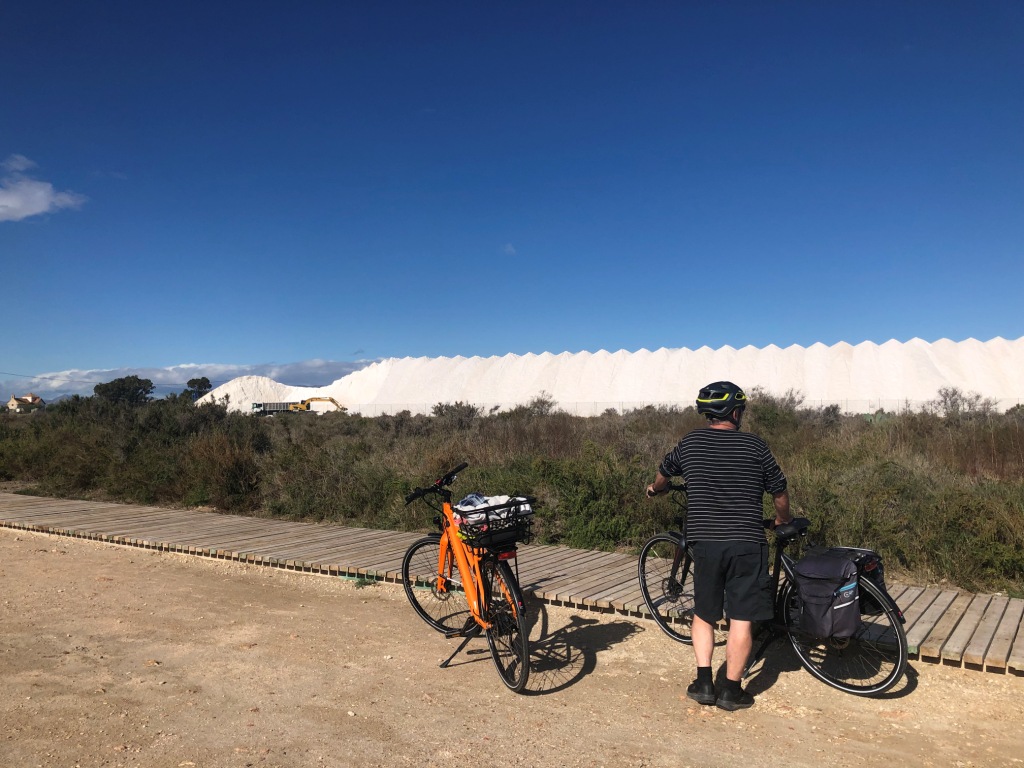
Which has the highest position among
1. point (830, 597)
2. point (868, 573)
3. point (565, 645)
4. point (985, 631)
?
point (868, 573)

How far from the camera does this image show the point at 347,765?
12.1 ft

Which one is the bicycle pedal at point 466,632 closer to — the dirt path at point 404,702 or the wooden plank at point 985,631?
the dirt path at point 404,702

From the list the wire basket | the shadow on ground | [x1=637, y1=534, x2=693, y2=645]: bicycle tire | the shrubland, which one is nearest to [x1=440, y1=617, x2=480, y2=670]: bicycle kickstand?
the shadow on ground

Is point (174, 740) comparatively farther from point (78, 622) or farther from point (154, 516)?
point (154, 516)

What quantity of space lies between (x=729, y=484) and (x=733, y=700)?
4.01 ft

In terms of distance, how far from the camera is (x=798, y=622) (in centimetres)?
448

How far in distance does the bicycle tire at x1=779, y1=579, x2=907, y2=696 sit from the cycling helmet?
1163 mm

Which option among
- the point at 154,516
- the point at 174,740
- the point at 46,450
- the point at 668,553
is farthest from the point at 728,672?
the point at 46,450

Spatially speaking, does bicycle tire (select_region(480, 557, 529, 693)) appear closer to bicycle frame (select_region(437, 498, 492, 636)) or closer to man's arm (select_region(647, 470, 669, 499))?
bicycle frame (select_region(437, 498, 492, 636))

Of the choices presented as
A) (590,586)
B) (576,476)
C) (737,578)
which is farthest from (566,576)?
(737,578)

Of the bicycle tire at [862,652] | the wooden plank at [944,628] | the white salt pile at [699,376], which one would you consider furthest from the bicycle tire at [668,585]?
the white salt pile at [699,376]

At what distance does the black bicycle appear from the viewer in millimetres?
4324

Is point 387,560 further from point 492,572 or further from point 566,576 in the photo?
point 492,572

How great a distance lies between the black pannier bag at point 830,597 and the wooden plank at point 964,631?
902 mm
